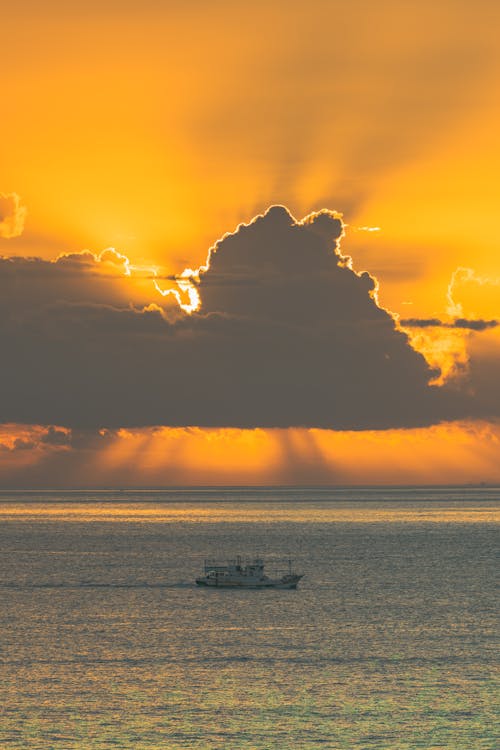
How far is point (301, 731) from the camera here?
269 ft

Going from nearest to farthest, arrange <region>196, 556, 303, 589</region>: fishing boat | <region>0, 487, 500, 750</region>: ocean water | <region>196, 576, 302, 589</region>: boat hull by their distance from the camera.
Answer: <region>0, 487, 500, 750</region>: ocean water < <region>196, 576, 302, 589</region>: boat hull < <region>196, 556, 303, 589</region>: fishing boat

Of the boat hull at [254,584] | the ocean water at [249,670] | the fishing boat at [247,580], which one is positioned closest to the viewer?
the ocean water at [249,670]

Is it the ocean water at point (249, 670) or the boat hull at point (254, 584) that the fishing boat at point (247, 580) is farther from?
the ocean water at point (249, 670)

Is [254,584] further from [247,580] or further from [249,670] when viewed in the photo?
[249,670]

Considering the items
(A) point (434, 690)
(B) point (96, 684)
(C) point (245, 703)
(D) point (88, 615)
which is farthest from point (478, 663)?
(D) point (88, 615)

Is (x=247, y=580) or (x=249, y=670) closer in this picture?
(x=249, y=670)

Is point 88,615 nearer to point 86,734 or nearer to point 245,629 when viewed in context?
point 245,629

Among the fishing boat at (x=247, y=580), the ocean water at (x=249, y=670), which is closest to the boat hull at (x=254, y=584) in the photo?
the fishing boat at (x=247, y=580)

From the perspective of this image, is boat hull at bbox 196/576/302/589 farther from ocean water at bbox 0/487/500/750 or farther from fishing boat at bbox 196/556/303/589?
ocean water at bbox 0/487/500/750

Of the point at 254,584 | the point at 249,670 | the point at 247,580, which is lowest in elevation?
the point at 249,670

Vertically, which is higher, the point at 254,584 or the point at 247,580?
the point at 247,580

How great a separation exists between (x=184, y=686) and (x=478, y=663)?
2737 centimetres

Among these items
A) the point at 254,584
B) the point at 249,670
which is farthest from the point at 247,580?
the point at 249,670

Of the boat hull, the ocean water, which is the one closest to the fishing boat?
the boat hull
